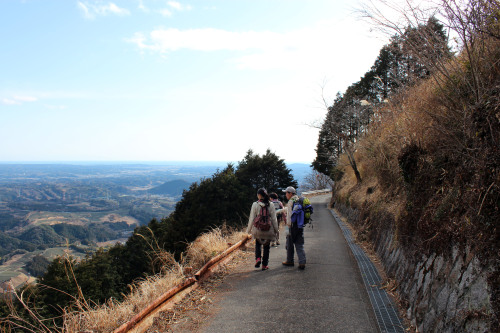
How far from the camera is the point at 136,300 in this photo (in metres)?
4.82

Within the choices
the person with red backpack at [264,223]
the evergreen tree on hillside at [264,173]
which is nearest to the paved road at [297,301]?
the person with red backpack at [264,223]

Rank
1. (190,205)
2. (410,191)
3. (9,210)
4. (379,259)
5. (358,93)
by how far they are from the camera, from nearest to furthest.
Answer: (410,191)
(379,259)
(358,93)
(190,205)
(9,210)

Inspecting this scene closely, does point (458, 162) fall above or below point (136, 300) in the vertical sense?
above

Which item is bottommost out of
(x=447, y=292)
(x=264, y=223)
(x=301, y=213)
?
(x=447, y=292)

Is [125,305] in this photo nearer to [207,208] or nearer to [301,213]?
[301,213]

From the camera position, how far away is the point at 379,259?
7.46 metres

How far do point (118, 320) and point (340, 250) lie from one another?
6394 millimetres

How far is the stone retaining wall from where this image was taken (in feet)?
9.60

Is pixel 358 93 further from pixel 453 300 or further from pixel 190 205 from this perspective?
pixel 453 300

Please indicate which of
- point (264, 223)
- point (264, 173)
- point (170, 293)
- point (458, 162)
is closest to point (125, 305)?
point (170, 293)

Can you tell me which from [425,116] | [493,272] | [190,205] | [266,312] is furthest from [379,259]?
[190,205]

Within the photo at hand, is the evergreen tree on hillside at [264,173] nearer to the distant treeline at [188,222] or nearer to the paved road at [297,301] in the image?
the distant treeline at [188,222]

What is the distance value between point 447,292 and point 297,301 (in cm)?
219

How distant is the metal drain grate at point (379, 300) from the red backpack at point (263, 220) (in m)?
2.06
